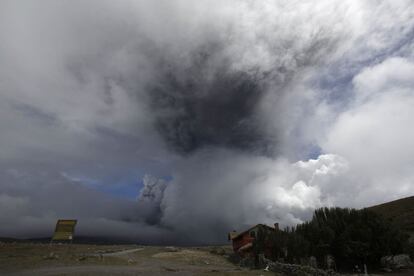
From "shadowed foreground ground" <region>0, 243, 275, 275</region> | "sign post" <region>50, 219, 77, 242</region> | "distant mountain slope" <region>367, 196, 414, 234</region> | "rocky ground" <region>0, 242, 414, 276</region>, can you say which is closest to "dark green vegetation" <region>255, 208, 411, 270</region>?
"rocky ground" <region>0, 242, 414, 276</region>

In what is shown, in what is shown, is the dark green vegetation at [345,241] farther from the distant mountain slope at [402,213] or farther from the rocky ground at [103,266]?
the distant mountain slope at [402,213]

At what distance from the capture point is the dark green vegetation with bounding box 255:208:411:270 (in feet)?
131

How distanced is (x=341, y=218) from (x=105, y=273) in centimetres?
3393

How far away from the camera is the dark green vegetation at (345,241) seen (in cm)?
4000

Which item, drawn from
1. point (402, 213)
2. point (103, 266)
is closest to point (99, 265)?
point (103, 266)

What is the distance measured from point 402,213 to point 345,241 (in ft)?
142

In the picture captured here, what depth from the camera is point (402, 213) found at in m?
76.1

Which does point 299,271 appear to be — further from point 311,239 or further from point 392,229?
point 392,229

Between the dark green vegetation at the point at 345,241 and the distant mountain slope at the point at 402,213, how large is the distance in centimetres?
2214

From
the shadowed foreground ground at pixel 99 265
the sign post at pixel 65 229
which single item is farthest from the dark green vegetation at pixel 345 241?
the sign post at pixel 65 229

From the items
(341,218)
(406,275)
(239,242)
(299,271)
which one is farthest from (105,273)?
(239,242)

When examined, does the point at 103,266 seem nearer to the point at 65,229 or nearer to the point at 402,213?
the point at 65,229

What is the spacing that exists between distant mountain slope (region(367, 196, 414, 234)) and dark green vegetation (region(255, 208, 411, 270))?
22143 mm

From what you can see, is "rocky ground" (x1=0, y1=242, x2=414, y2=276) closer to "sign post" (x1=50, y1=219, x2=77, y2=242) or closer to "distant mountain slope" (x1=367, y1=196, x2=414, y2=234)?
"sign post" (x1=50, y1=219, x2=77, y2=242)
